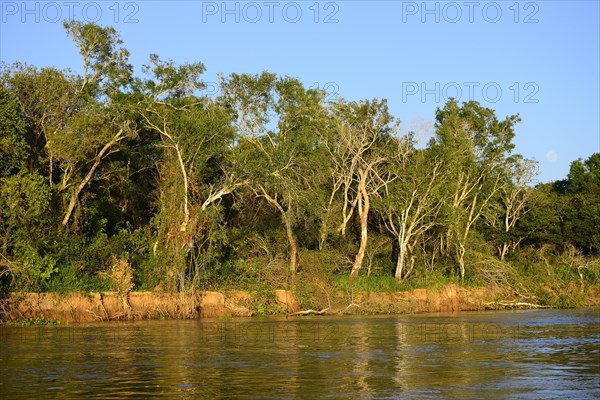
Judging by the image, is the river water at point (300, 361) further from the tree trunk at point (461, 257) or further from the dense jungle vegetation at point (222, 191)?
the tree trunk at point (461, 257)

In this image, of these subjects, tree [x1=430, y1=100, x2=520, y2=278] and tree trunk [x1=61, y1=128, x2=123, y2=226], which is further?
tree [x1=430, y1=100, x2=520, y2=278]

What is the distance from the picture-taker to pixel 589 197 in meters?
68.4

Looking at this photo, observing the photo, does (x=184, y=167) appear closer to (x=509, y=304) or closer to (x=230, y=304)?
(x=230, y=304)

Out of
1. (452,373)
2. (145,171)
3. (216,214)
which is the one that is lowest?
(452,373)

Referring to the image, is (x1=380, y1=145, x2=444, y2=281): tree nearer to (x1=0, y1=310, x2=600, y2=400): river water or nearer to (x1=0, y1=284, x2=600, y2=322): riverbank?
(x1=0, y1=284, x2=600, y2=322): riverbank

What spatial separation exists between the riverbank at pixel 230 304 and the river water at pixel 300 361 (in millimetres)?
2690

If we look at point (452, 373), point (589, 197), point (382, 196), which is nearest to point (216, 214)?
point (382, 196)

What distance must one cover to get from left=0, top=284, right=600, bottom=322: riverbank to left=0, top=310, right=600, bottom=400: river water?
8.83ft

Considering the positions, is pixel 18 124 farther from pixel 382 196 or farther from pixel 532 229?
pixel 532 229

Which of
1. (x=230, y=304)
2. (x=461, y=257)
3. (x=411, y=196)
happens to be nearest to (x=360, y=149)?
(x=411, y=196)

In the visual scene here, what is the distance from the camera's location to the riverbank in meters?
37.6

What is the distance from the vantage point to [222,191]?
46.2 m

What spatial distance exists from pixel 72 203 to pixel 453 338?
23878 millimetres

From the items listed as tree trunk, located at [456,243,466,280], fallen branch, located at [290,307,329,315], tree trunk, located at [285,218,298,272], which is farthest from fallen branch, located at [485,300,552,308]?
tree trunk, located at [285,218,298,272]
